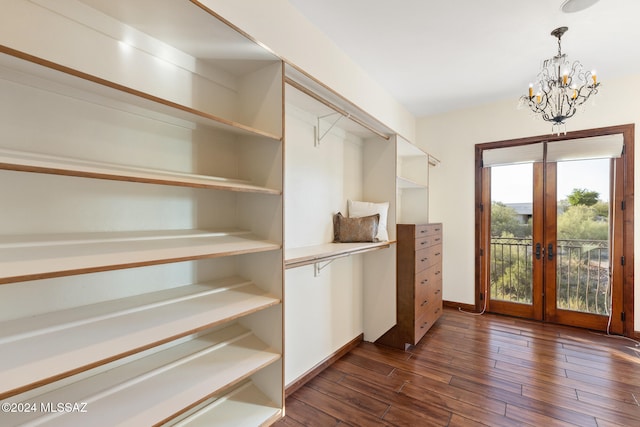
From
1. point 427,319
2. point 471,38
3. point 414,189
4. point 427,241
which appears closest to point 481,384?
point 427,319

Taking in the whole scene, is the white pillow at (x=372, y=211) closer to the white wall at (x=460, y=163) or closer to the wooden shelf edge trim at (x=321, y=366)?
the wooden shelf edge trim at (x=321, y=366)

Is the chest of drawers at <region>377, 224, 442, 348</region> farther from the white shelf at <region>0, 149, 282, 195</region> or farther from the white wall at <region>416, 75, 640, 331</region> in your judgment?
the white shelf at <region>0, 149, 282, 195</region>

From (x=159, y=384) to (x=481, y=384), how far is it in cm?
227

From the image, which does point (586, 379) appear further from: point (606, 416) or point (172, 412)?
point (172, 412)

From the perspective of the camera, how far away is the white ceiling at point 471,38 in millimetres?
2041

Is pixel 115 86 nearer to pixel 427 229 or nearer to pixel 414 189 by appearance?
pixel 427 229

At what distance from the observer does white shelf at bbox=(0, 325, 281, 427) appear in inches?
38.1

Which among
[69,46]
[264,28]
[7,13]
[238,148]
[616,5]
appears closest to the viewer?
[7,13]

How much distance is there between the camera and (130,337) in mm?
977

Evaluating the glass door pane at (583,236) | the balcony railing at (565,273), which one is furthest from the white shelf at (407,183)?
the glass door pane at (583,236)

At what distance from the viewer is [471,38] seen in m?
A: 2.40

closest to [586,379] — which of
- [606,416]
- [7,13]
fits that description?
[606,416]

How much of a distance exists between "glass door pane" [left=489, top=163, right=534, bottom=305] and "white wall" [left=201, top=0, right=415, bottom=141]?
6.38ft

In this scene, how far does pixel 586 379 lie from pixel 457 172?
2.59 metres
